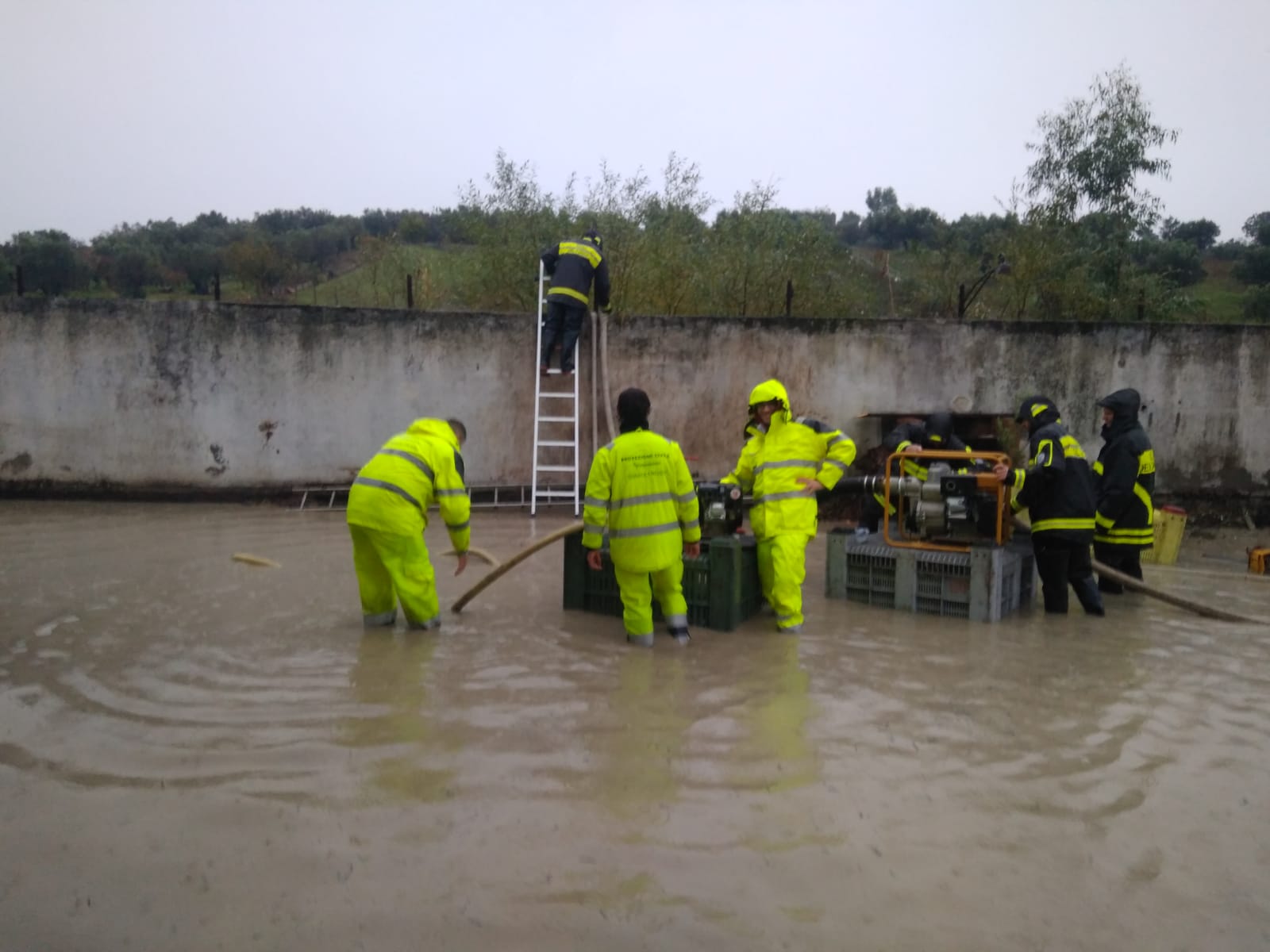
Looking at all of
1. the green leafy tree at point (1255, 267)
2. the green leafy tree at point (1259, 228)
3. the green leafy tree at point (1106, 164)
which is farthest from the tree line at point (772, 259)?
the green leafy tree at point (1259, 228)

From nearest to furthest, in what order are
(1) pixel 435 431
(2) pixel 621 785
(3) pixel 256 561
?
(2) pixel 621 785 < (1) pixel 435 431 < (3) pixel 256 561

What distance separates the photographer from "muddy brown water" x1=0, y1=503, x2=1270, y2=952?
2697mm

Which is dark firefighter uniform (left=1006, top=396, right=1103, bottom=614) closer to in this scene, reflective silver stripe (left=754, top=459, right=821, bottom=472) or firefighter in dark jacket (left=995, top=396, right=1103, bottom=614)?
firefighter in dark jacket (left=995, top=396, right=1103, bottom=614)

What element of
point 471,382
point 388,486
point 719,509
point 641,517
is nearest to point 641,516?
point 641,517

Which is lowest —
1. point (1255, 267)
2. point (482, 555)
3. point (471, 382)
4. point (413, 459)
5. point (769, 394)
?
point (482, 555)

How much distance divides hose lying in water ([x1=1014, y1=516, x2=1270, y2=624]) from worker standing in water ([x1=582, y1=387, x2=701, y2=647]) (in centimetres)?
286

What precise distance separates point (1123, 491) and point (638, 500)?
396 cm

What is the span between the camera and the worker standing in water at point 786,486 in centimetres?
603

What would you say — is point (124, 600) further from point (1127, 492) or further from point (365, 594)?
point (1127, 492)

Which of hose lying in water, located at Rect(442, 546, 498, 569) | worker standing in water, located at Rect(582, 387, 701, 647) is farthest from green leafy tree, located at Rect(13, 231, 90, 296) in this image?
worker standing in water, located at Rect(582, 387, 701, 647)

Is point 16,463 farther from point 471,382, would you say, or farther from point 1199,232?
point 1199,232

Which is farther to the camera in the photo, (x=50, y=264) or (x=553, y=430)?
(x=50, y=264)

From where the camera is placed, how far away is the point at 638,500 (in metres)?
5.50

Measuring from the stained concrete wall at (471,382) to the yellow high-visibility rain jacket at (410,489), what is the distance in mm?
5537
